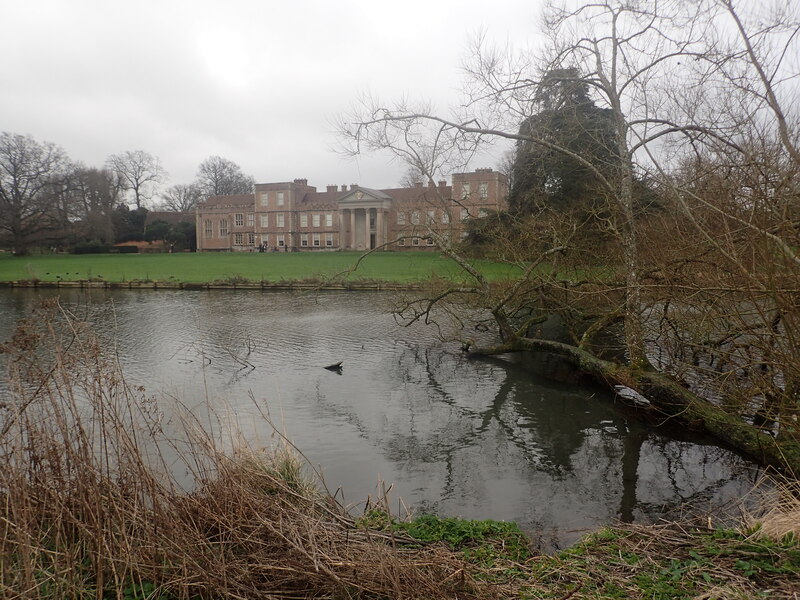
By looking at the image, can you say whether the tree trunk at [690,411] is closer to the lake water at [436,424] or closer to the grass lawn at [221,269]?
the lake water at [436,424]

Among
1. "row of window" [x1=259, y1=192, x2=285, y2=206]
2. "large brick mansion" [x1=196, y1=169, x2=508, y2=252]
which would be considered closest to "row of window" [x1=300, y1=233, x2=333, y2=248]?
"large brick mansion" [x1=196, y1=169, x2=508, y2=252]

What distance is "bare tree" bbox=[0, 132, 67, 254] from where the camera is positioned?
51656 millimetres

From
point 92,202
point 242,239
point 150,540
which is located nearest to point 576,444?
point 150,540

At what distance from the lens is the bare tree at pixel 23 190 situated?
169ft

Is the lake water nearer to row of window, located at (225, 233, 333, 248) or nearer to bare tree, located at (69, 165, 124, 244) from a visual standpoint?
bare tree, located at (69, 165, 124, 244)

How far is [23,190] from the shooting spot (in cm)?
5284

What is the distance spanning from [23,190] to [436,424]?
5742 centimetres

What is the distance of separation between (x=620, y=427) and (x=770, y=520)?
4.59m

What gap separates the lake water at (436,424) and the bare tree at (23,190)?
40.6m

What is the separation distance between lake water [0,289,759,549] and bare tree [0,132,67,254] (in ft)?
133

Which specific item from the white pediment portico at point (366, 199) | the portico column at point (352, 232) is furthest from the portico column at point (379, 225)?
the portico column at point (352, 232)

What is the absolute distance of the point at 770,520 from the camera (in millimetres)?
4980

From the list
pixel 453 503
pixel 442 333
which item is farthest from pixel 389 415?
pixel 442 333

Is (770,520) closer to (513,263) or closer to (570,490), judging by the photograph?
(570,490)
